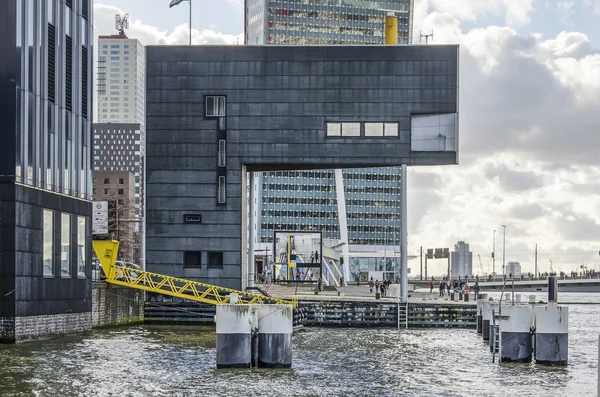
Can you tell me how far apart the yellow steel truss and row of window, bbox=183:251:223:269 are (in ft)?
6.51

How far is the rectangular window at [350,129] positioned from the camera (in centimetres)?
7431

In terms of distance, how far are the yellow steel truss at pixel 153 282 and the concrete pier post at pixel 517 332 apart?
21993 millimetres

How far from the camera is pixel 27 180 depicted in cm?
5075

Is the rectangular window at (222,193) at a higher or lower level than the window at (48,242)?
higher

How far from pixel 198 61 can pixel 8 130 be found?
28.4m

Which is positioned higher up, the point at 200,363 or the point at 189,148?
the point at 189,148

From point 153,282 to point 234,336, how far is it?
1295 inches

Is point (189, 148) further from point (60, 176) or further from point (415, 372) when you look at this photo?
point (415, 372)

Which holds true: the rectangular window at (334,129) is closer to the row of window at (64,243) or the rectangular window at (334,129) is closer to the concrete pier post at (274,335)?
the row of window at (64,243)

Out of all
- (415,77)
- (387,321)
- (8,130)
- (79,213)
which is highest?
(415,77)

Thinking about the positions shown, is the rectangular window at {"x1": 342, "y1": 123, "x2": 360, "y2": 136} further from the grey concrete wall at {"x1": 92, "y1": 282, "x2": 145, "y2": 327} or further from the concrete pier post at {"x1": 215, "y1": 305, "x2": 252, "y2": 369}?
the concrete pier post at {"x1": 215, "y1": 305, "x2": 252, "y2": 369}

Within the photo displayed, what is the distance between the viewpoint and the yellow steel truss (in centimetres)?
6769

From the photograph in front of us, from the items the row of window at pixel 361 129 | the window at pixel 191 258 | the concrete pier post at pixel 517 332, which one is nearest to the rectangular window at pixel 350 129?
the row of window at pixel 361 129

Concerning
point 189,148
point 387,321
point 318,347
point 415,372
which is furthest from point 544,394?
point 189,148
